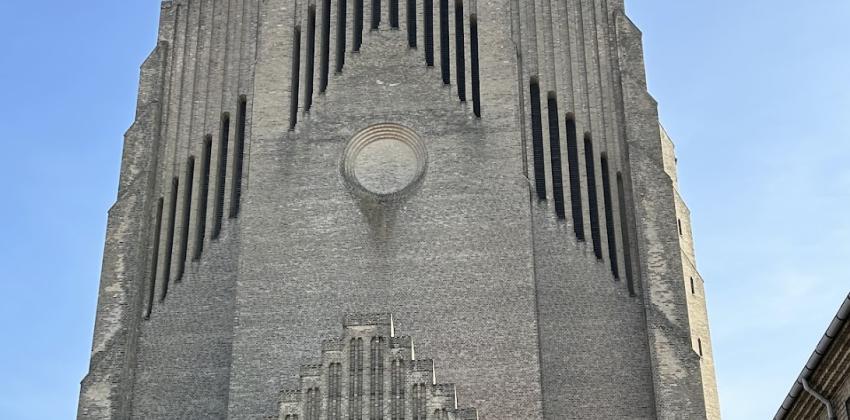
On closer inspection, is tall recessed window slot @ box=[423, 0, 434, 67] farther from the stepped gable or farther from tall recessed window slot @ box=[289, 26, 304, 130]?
the stepped gable

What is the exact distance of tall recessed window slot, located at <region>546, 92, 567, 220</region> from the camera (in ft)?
136

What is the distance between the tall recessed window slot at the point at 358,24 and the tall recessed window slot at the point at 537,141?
20.6ft

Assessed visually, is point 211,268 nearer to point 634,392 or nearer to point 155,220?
point 155,220

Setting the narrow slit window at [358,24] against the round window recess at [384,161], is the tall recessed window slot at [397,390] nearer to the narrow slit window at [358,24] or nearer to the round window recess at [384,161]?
the round window recess at [384,161]

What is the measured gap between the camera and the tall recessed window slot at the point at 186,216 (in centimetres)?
4250

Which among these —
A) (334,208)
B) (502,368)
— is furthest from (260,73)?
(502,368)

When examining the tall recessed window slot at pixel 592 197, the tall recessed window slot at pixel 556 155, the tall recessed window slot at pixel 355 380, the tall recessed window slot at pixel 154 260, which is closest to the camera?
the tall recessed window slot at pixel 355 380

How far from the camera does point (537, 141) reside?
42500 mm

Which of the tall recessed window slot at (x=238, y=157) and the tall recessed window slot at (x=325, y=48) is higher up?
the tall recessed window slot at (x=325, y=48)

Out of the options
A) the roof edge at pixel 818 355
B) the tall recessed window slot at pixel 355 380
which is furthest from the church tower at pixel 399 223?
the roof edge at pixel 818 355

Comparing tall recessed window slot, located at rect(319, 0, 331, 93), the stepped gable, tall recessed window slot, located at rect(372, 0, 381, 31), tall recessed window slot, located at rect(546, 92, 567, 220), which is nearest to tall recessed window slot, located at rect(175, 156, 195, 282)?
tall recessed window slot, located at rect(319, 0, 331, 93)

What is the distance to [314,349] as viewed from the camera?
38.6m

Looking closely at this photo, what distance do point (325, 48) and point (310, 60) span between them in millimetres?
717

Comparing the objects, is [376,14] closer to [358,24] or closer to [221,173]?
[358,24]
